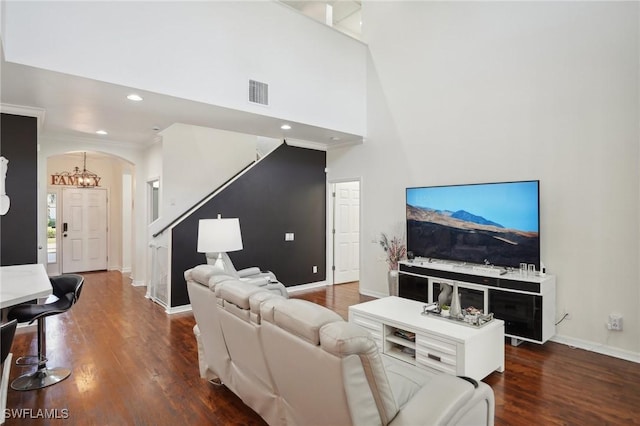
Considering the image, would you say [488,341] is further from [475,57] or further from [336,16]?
[336,16]

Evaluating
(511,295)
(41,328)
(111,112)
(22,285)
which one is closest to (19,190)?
(111,112)

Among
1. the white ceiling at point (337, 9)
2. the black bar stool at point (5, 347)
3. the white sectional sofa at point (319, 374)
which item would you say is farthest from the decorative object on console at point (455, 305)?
the white ceiling at point (337, 9)

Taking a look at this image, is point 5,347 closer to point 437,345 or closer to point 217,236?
point 217,236

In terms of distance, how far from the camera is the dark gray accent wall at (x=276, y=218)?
541 centimetres

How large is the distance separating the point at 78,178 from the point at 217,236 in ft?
20.6

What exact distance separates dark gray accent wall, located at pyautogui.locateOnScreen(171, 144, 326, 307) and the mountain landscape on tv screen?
213 cm

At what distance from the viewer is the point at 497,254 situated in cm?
430

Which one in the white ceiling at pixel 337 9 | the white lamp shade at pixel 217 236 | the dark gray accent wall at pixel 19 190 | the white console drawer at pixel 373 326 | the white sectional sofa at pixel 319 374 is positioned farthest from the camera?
the white ceiling at pixel 337 9

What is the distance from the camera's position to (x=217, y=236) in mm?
4016

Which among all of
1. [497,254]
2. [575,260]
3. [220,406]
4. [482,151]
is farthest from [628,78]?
[220,406]

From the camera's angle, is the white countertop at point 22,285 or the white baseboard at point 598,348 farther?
the white baseboard at point 598,348

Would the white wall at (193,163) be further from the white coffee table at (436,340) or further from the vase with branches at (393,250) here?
the white coffee table at (436,340)

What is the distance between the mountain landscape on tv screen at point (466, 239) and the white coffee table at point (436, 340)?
1217 mm

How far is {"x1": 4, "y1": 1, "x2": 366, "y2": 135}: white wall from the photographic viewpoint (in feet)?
10.7
